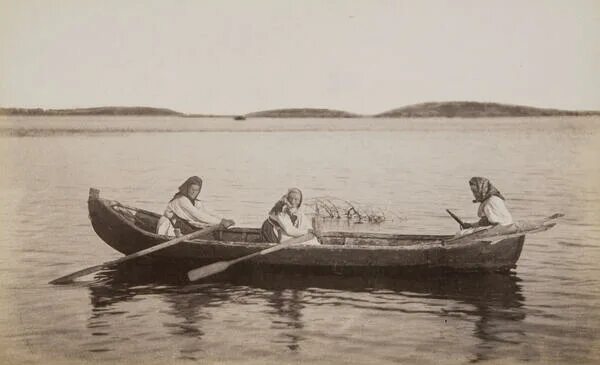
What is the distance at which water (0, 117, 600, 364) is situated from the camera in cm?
630

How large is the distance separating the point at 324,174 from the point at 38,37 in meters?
3.03

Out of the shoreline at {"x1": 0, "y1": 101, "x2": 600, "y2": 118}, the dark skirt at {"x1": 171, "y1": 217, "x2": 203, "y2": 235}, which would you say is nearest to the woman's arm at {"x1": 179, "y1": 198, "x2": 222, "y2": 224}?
the dark skirt at {"x1": 171, "y1": 217, "x2": 203, "y2": 235}

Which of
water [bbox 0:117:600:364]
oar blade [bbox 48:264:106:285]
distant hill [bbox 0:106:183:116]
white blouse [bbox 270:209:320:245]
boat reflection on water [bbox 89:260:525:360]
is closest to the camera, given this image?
water [bbox 0:117:600:364]

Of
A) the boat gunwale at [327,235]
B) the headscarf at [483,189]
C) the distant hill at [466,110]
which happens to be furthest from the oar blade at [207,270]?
the headscarf at [483,189]

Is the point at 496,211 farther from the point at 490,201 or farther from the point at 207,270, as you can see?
the point at 207,270

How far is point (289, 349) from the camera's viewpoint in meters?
6.22

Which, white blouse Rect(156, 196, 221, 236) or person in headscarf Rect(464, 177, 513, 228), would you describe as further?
white blouse Rect(156, 196, 221, 236)

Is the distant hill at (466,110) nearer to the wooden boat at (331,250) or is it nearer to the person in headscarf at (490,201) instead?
the person in headscarf at (490,201)

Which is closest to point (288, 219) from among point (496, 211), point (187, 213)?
point (187, 213)

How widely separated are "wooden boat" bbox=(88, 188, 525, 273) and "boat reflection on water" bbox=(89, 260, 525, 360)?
11 cm

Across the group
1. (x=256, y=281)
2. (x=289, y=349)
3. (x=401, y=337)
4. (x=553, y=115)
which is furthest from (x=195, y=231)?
(x=553, y=115)

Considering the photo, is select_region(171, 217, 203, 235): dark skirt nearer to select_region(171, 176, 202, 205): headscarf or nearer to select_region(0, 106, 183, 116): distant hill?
select_region(171, 176, 202, 205): headscarf

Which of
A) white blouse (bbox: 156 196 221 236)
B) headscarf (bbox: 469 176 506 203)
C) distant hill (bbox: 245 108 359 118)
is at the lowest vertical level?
white blouse (bbox: 156 196 221 236)

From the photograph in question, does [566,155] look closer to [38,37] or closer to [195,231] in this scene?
[195,231]
